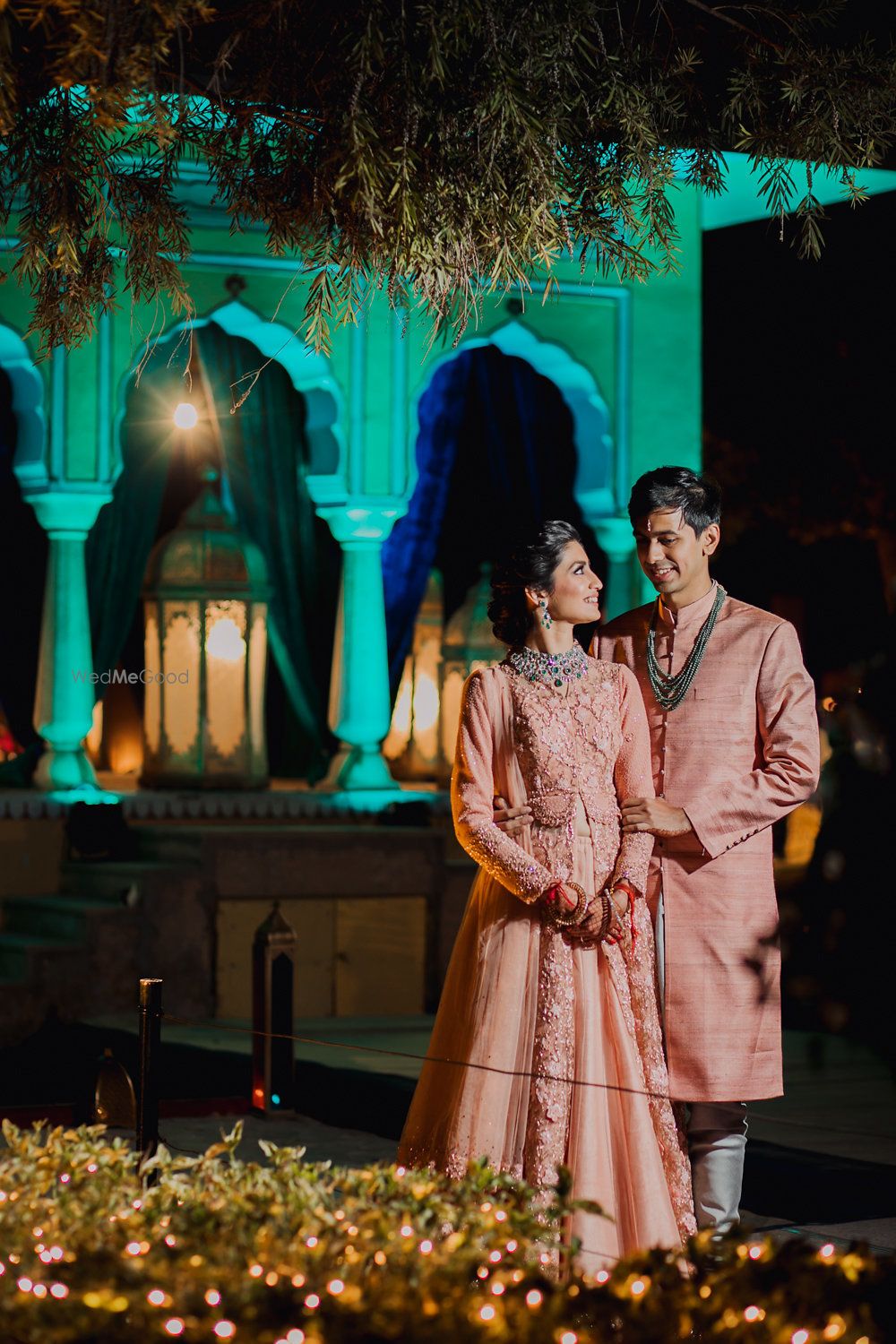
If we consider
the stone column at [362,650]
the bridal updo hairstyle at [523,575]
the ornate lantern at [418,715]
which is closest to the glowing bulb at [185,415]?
the stone column at [362,650]

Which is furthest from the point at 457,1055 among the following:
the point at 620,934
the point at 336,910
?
the point at 336,910

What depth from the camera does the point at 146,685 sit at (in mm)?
11383

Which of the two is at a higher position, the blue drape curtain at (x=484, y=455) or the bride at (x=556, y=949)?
the blue drape curtain at (x=484, y=455)

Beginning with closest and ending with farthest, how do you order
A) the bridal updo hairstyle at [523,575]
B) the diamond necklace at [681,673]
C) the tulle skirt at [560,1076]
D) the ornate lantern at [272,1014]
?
the tulle skirt at [560,1076], the bridal updo hairstyle at [523,575], the diamond necklace at [681,673], the ornate lantern at [272,1014]

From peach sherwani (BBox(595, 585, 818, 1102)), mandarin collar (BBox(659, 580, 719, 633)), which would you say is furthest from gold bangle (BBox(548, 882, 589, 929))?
mandarin collar (BBox(659, 580, 719, 633))

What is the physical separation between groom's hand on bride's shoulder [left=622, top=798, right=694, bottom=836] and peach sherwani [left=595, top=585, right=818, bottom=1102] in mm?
35

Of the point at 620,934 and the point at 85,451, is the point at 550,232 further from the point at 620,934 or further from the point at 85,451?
the point at 85,451

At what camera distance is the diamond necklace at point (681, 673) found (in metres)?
4.94

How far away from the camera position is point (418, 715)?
12.4 metres

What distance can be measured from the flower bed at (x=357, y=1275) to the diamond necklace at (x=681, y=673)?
1665 mm

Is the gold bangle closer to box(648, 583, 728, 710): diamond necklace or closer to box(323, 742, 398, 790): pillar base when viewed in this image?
box(648, 583, 728, 710): diamond necklace

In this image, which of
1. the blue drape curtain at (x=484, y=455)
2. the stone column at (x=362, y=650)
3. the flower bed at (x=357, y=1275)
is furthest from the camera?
the blue drape curtain at (x=484, y=455)

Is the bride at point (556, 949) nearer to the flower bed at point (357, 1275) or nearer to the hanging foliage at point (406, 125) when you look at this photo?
the hanging foliage at point (406, 125)

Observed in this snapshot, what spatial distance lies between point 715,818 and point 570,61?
1.76 m
